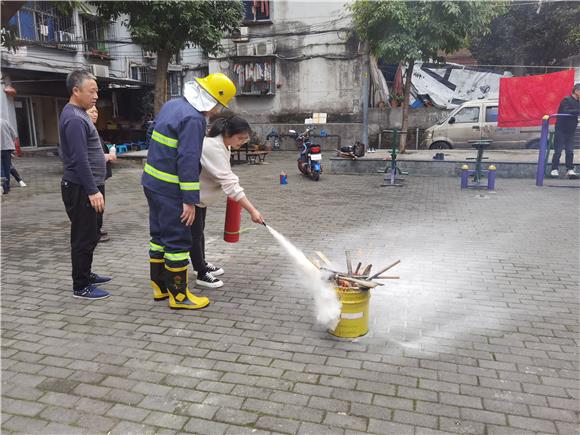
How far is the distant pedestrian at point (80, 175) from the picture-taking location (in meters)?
3.80

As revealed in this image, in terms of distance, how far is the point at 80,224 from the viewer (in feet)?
13.0

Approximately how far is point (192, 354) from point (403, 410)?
1.42m

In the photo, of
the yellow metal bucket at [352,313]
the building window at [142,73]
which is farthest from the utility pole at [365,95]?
the yellow metal bucket at [352,313]

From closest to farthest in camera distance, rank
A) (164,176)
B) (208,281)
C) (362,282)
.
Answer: (362,282) → (164,176) → (208,281)

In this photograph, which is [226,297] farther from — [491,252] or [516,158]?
[516,158]

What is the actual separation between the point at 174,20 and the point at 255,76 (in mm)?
7088

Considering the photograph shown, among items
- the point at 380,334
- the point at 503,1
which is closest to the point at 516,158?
the point at 503,1

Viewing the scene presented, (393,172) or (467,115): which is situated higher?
(467,115)

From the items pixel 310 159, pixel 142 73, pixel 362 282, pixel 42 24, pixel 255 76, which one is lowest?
pixel 362 282

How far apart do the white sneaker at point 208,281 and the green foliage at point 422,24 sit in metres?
10.5

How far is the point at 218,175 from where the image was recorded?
149 inches

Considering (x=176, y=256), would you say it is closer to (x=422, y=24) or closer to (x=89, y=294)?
(x=89, y=294)

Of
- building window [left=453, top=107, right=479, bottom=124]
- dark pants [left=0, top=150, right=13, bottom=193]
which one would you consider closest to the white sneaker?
dark pants [left=0, top=150, right=13, bottom=193]

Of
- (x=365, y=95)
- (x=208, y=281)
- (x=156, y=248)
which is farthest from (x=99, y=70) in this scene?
(x=156, y=248)
